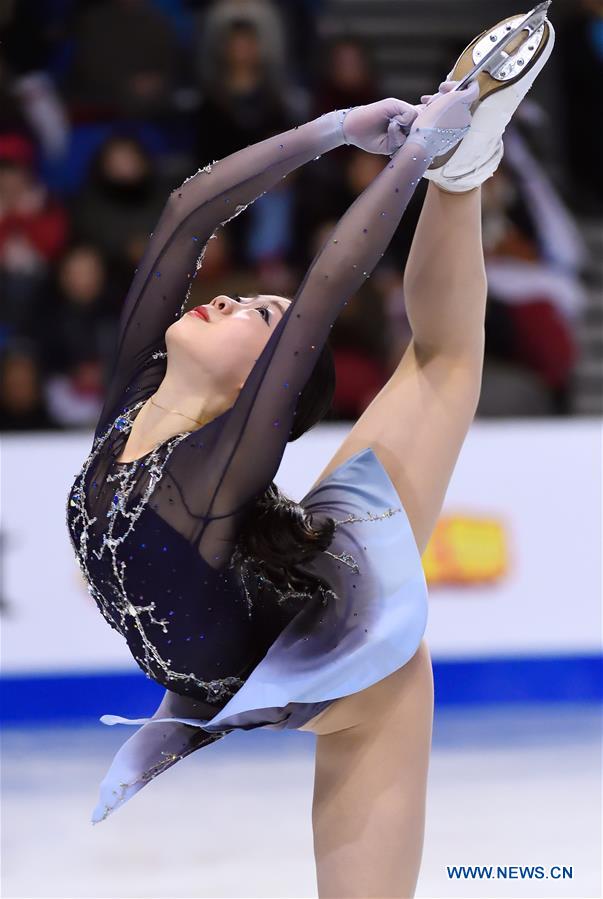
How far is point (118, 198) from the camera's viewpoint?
201 inches

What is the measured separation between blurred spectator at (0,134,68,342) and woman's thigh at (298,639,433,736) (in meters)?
3.11

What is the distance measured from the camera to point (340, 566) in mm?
2092

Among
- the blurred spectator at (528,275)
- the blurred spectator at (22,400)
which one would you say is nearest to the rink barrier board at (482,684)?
the blurred spectator at (22,400)

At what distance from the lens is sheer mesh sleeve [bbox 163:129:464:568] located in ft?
6.27

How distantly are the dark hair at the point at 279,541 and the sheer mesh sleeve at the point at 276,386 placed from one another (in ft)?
0.19

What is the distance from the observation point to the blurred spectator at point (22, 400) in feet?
15.5

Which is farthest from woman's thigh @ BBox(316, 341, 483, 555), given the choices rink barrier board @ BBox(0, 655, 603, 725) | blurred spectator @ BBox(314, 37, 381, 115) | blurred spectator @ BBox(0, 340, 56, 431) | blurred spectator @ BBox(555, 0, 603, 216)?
blurred spectator @ BBox(555, 0, 603, 216)

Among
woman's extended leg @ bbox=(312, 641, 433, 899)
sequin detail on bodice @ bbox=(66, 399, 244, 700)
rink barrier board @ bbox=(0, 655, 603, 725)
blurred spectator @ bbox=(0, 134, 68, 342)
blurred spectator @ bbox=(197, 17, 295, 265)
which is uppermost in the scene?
blurred spectator @ bbox=(197, 17, 295, 265)

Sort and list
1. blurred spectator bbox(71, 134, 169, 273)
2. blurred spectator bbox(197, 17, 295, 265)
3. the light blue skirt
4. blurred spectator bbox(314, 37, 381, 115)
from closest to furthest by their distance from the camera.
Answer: the light blue skirt, blurred spectator bbox(71, 134, 169, 273), blurred spectator bbox(197, 17, 295, 265), blurred spectator bbox(314, 37, 381, 115)

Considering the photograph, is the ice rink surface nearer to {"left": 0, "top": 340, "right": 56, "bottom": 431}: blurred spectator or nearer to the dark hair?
the dark hair

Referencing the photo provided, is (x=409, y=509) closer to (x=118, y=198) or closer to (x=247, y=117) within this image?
(x=118, y=198)

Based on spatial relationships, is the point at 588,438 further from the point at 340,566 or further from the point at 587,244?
the point at 340,566

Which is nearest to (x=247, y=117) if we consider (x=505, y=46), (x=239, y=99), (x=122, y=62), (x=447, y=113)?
(x=239, y=99)

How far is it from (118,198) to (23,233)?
0.38 m
